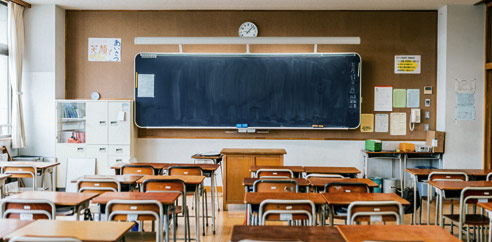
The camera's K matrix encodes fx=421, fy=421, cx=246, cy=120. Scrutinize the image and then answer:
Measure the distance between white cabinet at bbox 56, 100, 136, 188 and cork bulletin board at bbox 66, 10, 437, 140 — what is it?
16.4 inches

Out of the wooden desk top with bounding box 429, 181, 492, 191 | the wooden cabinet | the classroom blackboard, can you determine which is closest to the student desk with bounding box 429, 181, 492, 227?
the wooden desk top with bounding box 429, 181, 492, 191

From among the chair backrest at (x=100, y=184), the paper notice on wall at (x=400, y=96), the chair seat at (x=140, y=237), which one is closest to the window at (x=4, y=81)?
the chair backrest at (x=100, y=184)

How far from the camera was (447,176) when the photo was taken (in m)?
4.60

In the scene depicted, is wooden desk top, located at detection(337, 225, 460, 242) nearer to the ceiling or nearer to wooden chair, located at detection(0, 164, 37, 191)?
wooden chair, located at detection(0, 164, 37, 191)

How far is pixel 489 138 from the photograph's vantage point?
681 centimetres

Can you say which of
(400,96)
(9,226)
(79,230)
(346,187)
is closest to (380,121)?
(400,96)

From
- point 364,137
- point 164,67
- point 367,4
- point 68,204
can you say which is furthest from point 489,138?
point 68,204

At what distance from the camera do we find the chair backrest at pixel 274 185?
12.7ft

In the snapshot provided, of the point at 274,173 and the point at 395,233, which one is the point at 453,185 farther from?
the point at 395,233

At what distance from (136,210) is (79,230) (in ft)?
2.09

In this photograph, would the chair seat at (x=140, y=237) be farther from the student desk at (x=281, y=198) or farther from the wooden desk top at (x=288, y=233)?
the wooden desk top at (x=288, y=233)

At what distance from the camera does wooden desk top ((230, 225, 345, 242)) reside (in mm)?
2209

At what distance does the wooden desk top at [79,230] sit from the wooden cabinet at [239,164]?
3302 millimetres

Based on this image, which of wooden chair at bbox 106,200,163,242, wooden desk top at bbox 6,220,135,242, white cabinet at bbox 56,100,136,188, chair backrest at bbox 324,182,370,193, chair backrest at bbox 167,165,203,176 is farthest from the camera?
white cabinet at bbox 56,100,136,188
